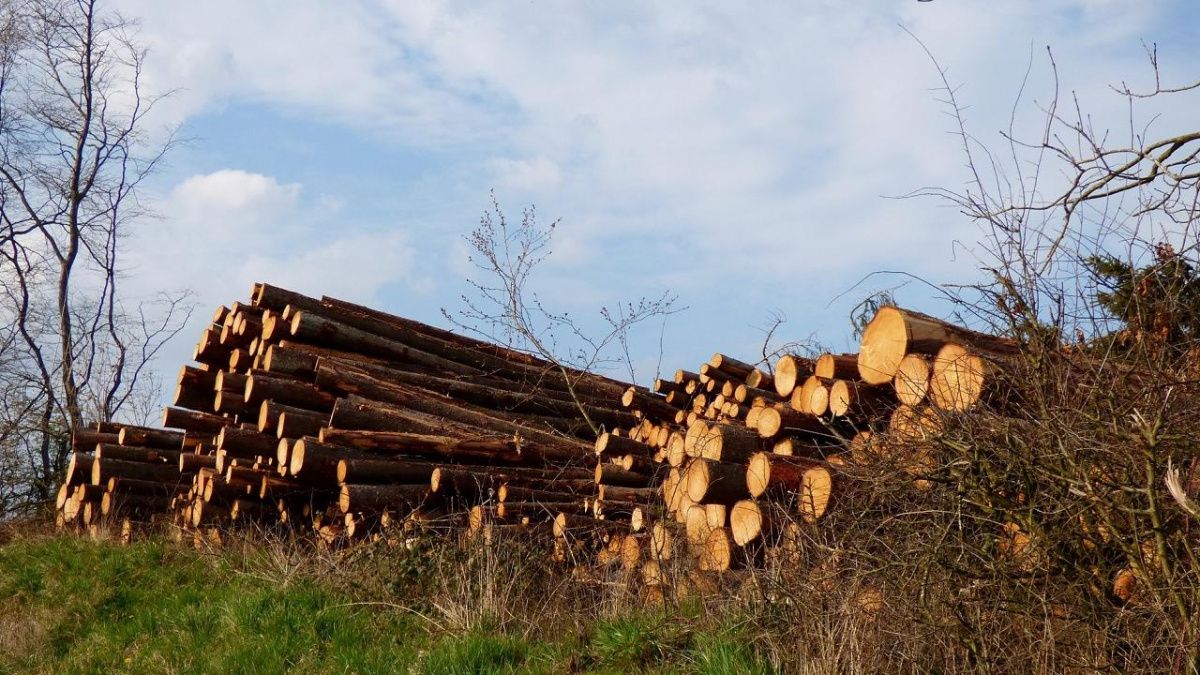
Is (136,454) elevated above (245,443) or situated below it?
below

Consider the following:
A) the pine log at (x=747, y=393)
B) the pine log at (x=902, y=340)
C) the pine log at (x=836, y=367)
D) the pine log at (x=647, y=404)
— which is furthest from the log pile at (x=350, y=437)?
the pine log at (x=902, y=340)

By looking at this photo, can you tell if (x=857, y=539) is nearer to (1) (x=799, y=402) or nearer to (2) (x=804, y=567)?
(2) (x=804, y=567)

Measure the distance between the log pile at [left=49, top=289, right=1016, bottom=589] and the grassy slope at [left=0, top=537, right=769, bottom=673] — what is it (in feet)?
2.88

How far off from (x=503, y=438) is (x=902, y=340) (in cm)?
434

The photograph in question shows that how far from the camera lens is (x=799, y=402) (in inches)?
312

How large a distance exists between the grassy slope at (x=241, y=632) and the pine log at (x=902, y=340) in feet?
7.14

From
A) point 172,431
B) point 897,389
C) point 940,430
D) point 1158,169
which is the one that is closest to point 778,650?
point 940,430

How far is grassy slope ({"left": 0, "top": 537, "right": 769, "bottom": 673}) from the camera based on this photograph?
20.0 ft

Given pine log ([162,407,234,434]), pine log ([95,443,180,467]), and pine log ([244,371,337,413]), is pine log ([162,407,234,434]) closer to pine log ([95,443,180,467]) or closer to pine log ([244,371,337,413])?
pine log ([95,443,180,467])

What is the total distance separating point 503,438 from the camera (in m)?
10.0

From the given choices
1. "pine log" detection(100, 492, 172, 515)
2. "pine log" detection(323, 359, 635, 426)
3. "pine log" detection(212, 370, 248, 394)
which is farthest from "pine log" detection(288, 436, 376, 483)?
"pine log" detection(100, 492, 172, 515)

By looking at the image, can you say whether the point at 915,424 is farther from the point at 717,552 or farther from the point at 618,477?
the point at 618,477

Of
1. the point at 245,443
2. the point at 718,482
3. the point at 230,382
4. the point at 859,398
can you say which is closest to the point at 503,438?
the point at 245,443

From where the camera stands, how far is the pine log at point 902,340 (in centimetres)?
672
